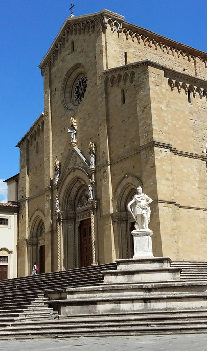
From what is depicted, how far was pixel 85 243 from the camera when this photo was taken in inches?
1205

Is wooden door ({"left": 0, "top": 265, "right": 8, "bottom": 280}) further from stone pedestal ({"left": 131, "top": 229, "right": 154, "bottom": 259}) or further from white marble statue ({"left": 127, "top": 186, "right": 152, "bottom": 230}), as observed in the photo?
stone pedestal ({"left": 131, "top": 229, "right": 154, "bottom": 259})

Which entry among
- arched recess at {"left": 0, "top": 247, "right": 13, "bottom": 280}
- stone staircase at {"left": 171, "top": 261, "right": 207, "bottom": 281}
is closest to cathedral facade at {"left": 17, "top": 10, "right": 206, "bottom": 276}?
arched recess at {"left": 0, "top": 247, "right": 13, "bottom": 280}

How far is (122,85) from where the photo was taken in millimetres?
27906

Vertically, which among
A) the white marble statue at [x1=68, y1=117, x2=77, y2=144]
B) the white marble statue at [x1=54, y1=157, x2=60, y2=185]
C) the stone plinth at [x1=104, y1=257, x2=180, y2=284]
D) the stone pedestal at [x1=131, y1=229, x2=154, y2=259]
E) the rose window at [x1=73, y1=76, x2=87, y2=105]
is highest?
the rose window at [x1=73, y1=76, x2=87, y2=105]

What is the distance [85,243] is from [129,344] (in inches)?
837

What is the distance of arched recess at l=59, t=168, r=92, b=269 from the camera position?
30.6 meters

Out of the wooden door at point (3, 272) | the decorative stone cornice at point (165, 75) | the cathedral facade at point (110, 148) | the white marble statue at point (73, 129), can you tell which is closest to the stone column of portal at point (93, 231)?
the cathedral facade at point (110, 148)

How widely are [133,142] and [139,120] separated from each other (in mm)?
1299

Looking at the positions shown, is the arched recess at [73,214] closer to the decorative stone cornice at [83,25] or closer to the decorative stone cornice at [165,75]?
the decorative stone cornice at [165,75]

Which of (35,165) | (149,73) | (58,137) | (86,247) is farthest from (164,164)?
(35,165)

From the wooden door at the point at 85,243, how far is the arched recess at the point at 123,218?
4.02 metres

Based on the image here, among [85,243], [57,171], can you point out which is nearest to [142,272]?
[85,243]

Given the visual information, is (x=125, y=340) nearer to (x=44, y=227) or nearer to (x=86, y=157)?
(x=86, y=157)

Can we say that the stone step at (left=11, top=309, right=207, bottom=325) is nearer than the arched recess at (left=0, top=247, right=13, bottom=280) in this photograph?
Yes
